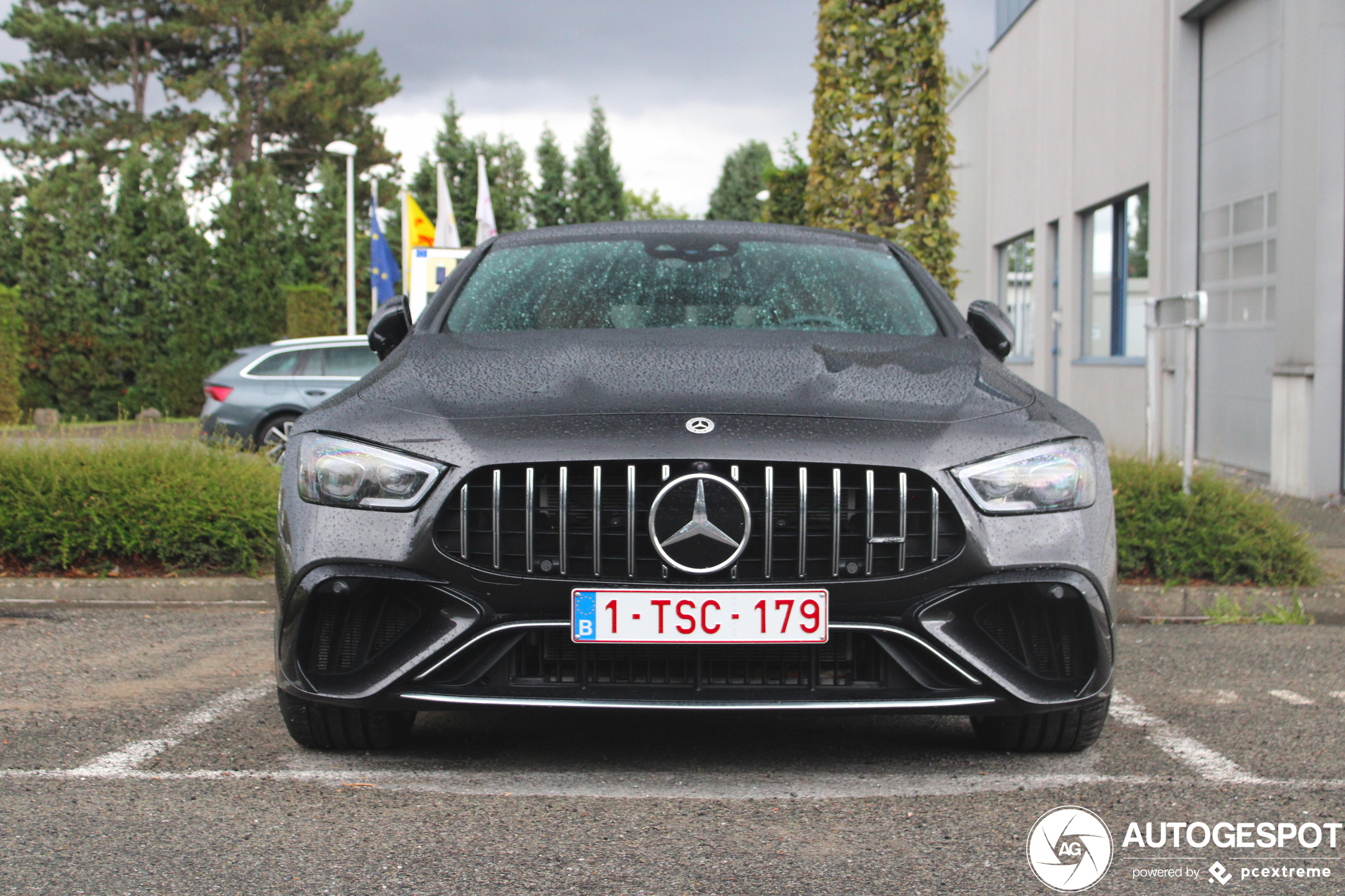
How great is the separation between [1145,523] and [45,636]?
16.1 feet

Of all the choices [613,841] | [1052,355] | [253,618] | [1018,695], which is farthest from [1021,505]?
[1052,355]

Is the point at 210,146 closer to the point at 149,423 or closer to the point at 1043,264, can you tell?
the point at 1043,264

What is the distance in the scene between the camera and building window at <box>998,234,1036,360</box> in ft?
69.9

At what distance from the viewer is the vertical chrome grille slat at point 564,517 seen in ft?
10.5

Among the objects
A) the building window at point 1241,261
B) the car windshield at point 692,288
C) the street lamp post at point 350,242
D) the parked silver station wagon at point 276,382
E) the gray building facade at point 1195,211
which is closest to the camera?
the car windshield at point 692,288

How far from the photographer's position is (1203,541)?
21.3 ft

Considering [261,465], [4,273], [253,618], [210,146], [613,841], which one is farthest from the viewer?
[210,146]

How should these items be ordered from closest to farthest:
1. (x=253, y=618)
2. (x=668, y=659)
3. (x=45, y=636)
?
1. (x=668, y=659)
2. (x=45, y=636)
3. (x=253, y=618)

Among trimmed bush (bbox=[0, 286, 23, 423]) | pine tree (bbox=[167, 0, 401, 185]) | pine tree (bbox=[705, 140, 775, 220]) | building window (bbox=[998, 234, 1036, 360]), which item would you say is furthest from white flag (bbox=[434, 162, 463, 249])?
pine tree (bbox=[705, 140, 775, 220])

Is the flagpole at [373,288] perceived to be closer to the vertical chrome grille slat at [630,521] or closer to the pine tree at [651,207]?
the vertical chrome grille slat at [630,521]

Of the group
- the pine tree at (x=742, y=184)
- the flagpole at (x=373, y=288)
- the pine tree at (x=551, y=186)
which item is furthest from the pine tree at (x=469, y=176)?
the pine tree at (x=742, y=184)

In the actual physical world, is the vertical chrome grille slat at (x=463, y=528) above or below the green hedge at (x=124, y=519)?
above

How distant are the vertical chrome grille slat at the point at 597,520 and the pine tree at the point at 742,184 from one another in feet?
175

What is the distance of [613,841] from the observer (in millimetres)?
2959
